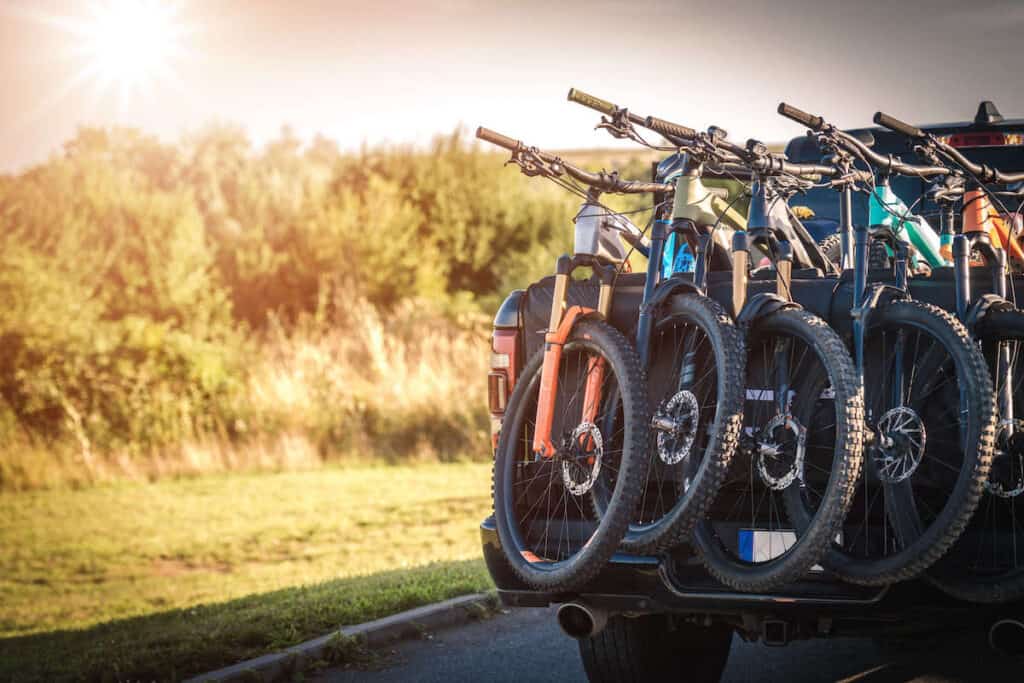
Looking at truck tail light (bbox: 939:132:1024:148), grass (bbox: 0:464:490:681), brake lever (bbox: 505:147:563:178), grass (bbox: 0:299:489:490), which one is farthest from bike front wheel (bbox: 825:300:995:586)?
grass (bbox: 0:299:489:490)

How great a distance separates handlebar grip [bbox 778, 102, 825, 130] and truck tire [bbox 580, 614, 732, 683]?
1.99 metres

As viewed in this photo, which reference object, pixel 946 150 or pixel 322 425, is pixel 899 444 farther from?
pixel 322 425

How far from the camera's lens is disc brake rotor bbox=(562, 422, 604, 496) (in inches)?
183

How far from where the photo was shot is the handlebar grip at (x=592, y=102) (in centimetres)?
444

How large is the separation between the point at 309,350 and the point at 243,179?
12349mm

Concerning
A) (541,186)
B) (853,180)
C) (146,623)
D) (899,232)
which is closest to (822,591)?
(853,180)

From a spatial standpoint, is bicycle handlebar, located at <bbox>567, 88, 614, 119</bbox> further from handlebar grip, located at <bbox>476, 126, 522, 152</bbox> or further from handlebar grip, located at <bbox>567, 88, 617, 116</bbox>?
handlebar grip, located at <bbox>476, 126, 522, 152</bbox>

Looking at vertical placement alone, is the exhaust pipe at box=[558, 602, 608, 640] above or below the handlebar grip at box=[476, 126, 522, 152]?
below

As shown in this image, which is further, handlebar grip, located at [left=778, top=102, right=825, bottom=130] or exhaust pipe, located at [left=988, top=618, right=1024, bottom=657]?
handlebar grip, located at [left=778, top=102, right=825, bottom=130]

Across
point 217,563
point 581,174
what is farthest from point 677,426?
point 217,563

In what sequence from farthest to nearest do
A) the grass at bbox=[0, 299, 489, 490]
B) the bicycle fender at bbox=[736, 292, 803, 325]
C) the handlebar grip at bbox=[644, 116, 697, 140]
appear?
the grass at bbox=[0, 299, 489, 490]
the handlebar grip at bbox=[644, 116, 697, 140]
the bicycle fender at bbox=[736, 292, 803, 325]

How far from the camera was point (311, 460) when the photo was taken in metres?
17.9

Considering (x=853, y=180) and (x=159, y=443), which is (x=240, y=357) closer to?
(x=159, y=443)

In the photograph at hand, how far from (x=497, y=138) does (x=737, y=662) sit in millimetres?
2914
